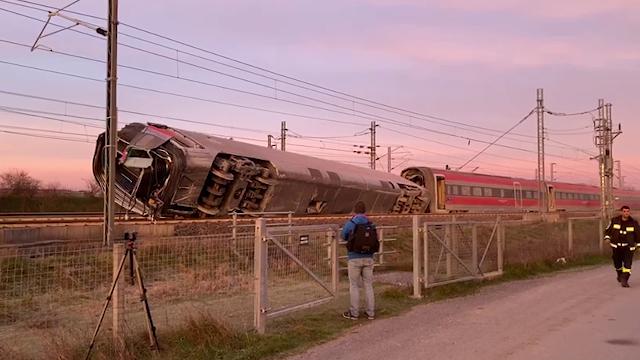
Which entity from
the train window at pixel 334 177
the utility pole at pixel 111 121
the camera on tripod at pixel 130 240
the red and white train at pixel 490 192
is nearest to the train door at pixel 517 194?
the red and white train at pixel 490 192

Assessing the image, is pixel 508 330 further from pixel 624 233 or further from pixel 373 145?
pixel 373 145

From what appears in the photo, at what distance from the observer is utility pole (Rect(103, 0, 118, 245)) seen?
49.5ft

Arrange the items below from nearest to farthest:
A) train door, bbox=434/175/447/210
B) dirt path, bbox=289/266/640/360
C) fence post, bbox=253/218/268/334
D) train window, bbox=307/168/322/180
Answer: dirt path, bbox=289/266/640/360 → fence post, bbox=253/218/268/334 → train window, bbox=307/168/322/180 → train door, bbox=434/175/447/210

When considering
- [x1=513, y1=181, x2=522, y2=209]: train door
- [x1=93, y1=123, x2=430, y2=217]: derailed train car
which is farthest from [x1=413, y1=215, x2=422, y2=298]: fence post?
[x1=513, y1=181, x2=522, y2=209]: train door

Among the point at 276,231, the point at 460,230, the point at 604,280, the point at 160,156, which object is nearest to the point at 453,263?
the point at 460,230

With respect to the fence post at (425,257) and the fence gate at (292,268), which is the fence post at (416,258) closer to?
the fence post at (425,257)

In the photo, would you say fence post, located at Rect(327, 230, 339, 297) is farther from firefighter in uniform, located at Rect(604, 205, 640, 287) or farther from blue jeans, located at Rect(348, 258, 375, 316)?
firefighter in uniform, located at Rect(604, 205, 640, 287)

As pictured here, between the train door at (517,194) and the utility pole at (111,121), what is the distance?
40.2 metres

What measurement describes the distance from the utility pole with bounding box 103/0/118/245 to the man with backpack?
7.26 metres

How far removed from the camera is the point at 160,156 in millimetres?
19797

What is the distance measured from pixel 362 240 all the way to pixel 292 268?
4.05 feet

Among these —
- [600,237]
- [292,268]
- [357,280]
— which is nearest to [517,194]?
[600,237]

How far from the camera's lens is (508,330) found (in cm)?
885

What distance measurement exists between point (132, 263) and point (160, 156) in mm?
12742
